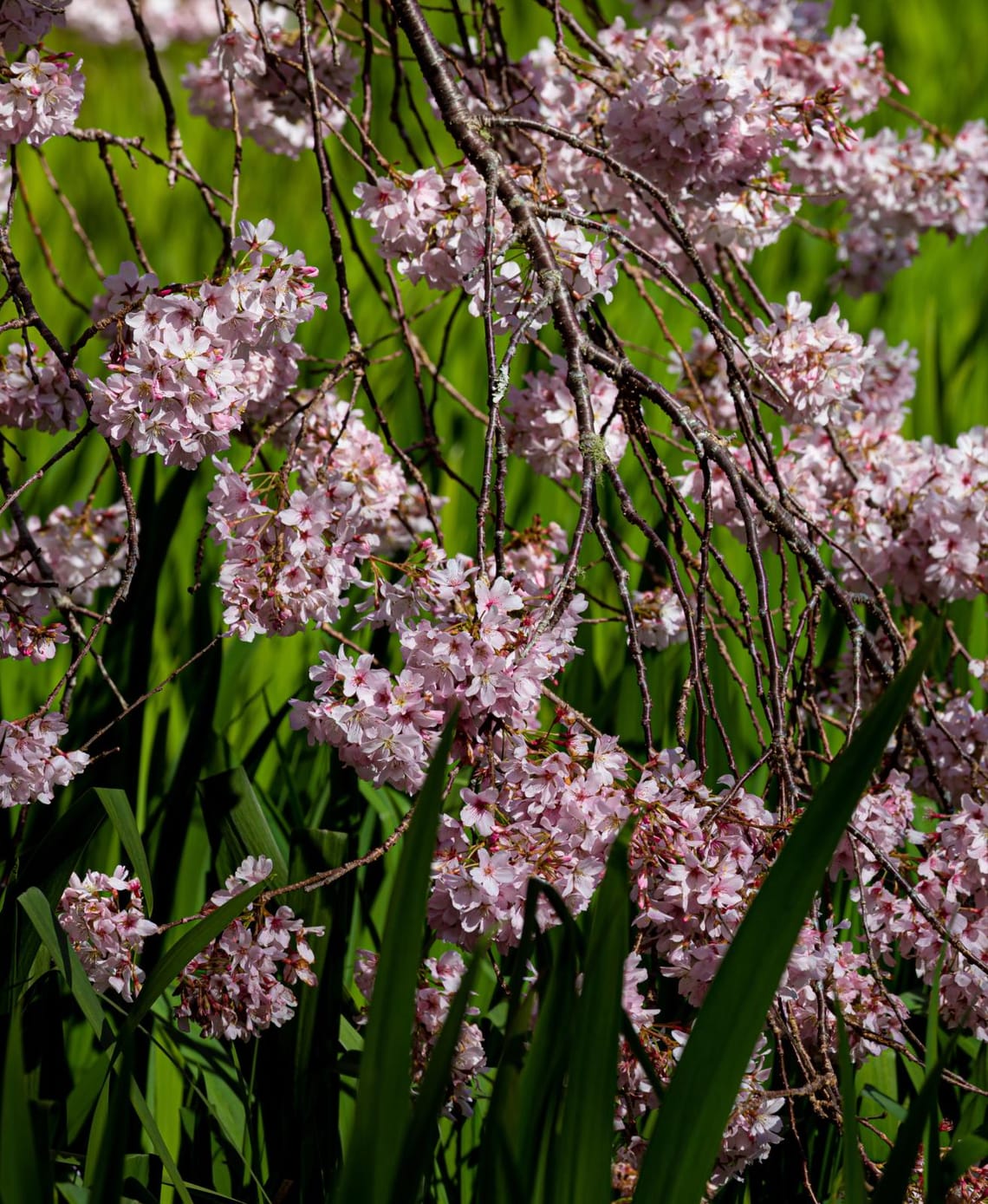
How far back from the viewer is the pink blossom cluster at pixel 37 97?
962 mm

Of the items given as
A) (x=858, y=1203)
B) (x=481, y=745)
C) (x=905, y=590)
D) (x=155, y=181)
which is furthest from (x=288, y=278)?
(x=155, y=181)

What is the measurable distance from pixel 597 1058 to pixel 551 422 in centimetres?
78

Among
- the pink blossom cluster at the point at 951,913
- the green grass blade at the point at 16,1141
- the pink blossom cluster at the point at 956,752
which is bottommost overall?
the green grass blade at the point at 16,1141

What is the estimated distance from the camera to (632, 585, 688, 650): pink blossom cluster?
1.40m

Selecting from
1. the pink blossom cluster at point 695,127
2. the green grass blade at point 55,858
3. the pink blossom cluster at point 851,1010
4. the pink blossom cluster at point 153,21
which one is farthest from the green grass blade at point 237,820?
the pink blossom cluster at point 153,21

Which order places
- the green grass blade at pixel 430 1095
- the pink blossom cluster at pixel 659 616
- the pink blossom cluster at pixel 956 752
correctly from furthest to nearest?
1. the pink blossom cluster at pixel 659 616
2. the pink blossom cluster at pixel 956 752
3. the green grass blade at pixel 430 1095

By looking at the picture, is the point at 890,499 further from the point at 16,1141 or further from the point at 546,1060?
the point at 16,1141

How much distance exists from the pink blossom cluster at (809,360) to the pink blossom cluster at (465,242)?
0.63 feet

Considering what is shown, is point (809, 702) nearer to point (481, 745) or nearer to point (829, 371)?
point (829, 371)

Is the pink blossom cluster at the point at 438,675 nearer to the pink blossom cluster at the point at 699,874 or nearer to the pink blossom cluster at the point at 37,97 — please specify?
the pink blossom cluster at the point at 699,874

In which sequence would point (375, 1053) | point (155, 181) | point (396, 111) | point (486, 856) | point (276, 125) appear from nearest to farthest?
point (375, 1053), point (486, 856), point (396, 111), point (276, 125), point (155, 181)

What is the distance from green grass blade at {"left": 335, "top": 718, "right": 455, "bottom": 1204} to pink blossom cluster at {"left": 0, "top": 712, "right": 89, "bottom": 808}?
456mm

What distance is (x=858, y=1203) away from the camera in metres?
0.68

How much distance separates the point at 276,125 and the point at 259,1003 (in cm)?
137
